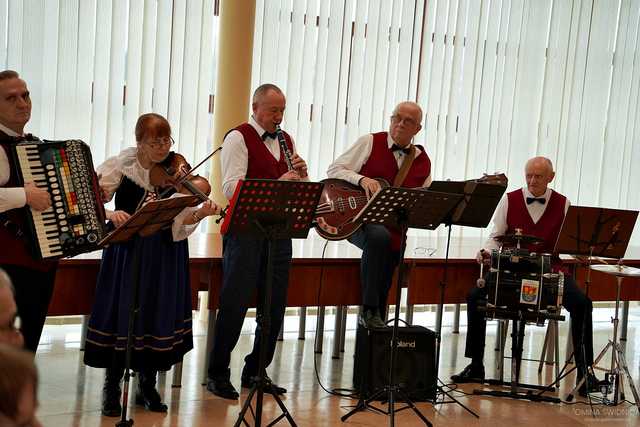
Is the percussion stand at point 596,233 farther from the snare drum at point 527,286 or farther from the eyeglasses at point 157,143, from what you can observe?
the eyeglasses at point 157,143

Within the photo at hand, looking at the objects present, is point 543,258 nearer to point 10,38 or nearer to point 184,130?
point 184,130

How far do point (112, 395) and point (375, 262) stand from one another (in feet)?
5.47

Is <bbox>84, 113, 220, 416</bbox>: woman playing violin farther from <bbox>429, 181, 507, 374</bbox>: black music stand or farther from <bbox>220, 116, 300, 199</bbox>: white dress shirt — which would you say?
<bbox>429, 181, 507, 374</bbox>: black music stand

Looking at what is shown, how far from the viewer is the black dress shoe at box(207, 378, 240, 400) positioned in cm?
454

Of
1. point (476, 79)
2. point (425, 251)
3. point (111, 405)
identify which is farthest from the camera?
point (476, 79)

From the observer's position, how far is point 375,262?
4852 mm

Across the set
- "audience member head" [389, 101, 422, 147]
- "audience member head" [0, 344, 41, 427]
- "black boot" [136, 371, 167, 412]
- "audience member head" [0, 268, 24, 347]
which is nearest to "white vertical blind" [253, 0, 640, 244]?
"audience member head" [389, 101, 422, 147]

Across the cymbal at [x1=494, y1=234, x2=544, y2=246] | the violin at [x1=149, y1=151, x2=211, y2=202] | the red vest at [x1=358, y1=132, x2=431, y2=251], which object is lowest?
the cymbal at [x1=494, y1=234, x2=544, y2=246]

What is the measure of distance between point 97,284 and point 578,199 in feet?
20.4

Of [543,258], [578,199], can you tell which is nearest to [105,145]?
[543,258]

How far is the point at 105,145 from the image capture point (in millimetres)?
6242

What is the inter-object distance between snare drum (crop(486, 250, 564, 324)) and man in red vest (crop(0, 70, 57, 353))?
2.59m

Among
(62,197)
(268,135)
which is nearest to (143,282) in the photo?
(62,197)

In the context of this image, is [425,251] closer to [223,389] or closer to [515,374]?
[515,374]
